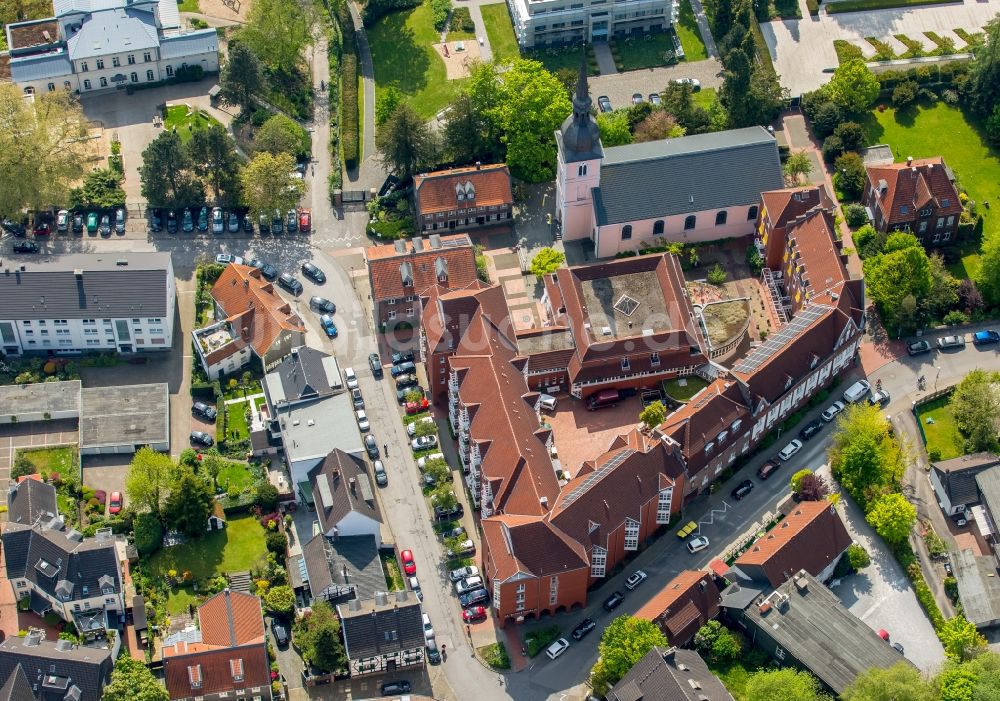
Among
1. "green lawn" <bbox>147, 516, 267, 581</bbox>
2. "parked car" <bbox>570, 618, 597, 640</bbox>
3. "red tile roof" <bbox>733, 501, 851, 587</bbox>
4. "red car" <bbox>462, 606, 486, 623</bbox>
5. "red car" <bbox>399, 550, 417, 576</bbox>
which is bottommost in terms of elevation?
"parked car" <bbox>570, 618, 597, 640</bbox>

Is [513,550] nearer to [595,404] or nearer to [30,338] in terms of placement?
[595,404]

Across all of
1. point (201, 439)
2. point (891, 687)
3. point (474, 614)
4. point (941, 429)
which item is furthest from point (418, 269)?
point (891, 687)

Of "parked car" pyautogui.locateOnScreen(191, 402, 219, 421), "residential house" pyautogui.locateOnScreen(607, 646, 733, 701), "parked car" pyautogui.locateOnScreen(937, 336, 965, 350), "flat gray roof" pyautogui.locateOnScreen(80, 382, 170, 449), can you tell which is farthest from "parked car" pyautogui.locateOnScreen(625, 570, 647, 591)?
"flat gray roof" pyautogui.locateOnScreen(80, 382, 170, 449)

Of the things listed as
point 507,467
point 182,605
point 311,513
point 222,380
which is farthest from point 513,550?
point 222,380

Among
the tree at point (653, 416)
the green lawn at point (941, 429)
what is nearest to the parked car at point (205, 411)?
the tree at point (653, 416)

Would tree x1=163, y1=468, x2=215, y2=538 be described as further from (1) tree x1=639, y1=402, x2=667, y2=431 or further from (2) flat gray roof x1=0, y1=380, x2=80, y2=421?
(1) tree x1=639, y1=402, x2=667, y2=431

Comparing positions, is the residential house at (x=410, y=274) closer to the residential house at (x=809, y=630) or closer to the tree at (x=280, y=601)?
the tree at (x=280, y=601)
